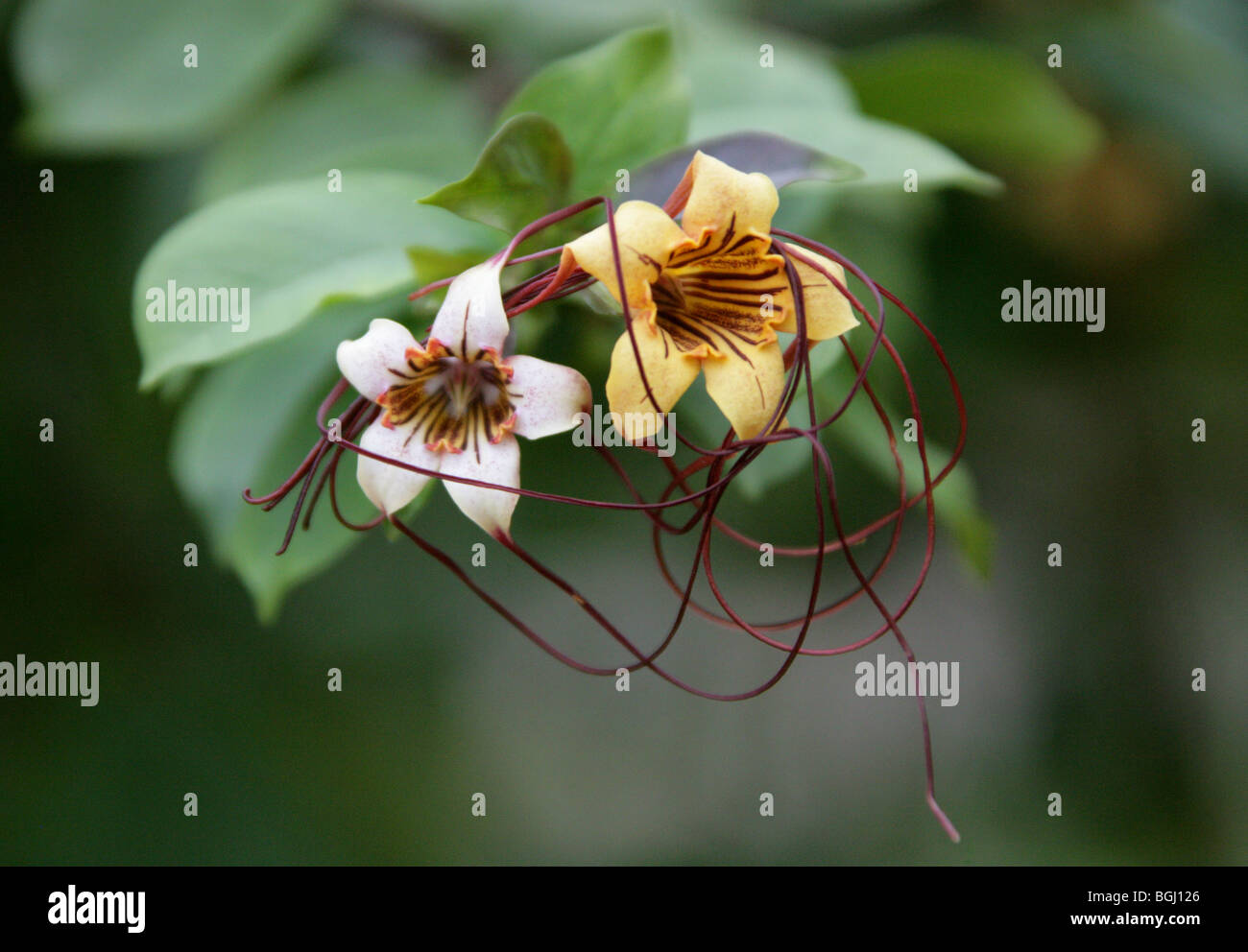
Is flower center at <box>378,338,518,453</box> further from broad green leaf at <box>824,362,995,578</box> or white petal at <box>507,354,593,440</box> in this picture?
broad green leaf at <box>824,362,995,578</box>

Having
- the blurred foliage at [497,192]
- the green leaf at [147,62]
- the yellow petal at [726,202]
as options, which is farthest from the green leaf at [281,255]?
the green leaf at [147,62]

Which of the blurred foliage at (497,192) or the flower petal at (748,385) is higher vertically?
the blurred foliage at (497,192)

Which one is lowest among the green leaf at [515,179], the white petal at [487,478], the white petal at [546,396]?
the white petal at [487,478]

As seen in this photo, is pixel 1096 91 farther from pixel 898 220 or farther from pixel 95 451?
pixel 95 451

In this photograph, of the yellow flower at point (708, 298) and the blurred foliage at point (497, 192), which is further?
the blurred foliage at point (497, 192)

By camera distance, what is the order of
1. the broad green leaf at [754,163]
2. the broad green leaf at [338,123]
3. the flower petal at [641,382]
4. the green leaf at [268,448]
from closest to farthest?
the flower petal at [641,382]
the broad green leaf at [754,163]
the green leaf at [268,448]
the broad green leaf at [338,123]

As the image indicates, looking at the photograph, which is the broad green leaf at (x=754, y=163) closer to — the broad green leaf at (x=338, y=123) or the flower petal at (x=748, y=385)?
the flower petal at (x=748, y=385)

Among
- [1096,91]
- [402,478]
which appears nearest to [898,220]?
[1096,91]

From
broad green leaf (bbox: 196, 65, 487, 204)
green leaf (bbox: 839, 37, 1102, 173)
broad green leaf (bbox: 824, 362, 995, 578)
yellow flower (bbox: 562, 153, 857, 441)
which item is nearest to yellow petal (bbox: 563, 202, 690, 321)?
yellow flower (bbox: 562, 153, 857, 441)

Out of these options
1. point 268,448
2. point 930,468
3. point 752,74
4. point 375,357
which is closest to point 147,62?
point 268,448
